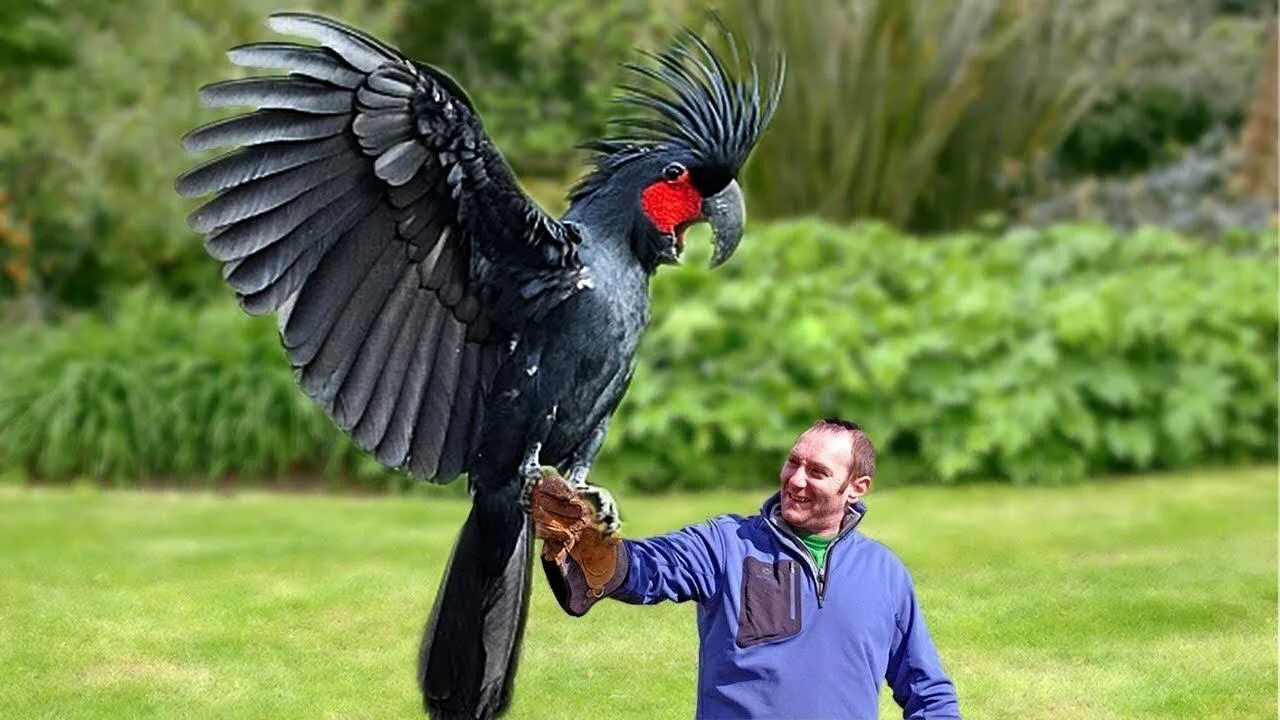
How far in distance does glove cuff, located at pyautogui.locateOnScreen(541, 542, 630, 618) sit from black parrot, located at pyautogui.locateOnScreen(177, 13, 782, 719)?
0.15m

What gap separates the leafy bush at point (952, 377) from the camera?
21.5ft

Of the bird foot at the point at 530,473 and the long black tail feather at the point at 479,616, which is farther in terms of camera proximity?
the long black tail feather at the point at 479,616

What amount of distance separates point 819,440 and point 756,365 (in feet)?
13.3

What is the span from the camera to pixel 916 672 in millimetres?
2734

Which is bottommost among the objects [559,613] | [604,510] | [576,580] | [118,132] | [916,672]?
[559,613]

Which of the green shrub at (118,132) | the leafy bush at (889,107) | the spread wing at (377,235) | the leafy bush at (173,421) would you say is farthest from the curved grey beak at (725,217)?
the leafy bush at (889,107)

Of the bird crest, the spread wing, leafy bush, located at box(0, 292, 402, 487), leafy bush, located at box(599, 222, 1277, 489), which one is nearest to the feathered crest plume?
the bird crest

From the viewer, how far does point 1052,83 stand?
9336 mm

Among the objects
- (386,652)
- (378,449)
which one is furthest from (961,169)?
(378,449)

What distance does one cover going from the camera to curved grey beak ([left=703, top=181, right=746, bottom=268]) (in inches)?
112

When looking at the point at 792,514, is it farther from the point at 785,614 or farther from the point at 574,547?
the point at 574,547

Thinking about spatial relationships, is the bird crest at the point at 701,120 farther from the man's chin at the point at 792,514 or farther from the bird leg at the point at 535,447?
the man's chin at the point at 792,514

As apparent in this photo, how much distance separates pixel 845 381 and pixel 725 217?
3705 millimetres

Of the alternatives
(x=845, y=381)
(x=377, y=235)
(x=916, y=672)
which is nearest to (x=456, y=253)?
(x=377, y=235)
